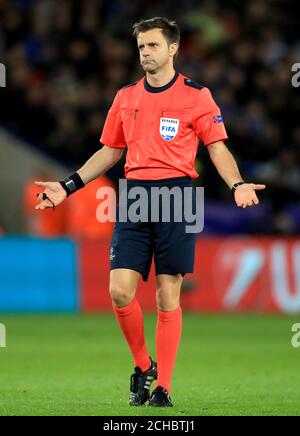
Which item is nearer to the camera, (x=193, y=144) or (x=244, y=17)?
(x=193, y=144)

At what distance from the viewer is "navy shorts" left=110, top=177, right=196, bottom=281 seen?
798cm

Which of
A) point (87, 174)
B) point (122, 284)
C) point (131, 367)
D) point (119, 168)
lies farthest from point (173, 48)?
point (119, 168)

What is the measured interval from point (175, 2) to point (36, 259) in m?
6.45

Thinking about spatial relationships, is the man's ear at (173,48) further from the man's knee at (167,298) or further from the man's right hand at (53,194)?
the man's knee at (167,298)

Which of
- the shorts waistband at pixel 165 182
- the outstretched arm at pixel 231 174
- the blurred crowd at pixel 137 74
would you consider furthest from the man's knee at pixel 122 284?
the blurred crowd at pixel 137 74

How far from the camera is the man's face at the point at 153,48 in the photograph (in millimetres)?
8000

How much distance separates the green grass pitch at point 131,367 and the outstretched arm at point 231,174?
1333 millimetres

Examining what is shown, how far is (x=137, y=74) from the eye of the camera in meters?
19.8

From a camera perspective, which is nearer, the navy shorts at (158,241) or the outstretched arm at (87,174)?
the navy shorts at (158,241)

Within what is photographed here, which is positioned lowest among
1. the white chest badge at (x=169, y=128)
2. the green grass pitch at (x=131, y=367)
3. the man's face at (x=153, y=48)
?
the green grass pitch at (x=131, y=367)

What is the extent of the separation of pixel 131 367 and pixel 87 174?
2.97m

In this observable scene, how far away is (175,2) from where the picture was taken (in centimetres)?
2114
